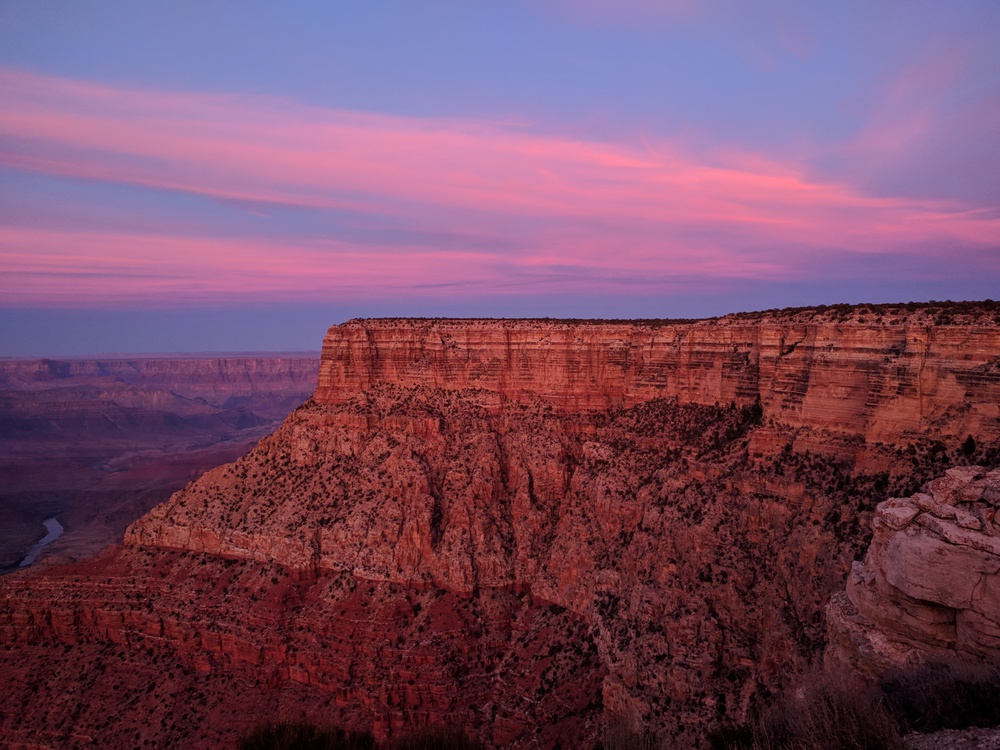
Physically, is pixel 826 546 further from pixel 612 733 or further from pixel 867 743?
pixel 867 743

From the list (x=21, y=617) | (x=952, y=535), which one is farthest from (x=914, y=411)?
(x=21, y=617)

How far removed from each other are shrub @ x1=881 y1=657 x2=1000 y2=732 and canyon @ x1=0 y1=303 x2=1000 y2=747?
8.05ft

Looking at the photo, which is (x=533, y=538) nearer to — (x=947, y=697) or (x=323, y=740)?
(x=323, y=740)

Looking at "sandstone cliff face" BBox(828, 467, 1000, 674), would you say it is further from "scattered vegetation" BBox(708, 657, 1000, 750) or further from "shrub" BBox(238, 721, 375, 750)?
"shrub" BBox(238, 721, 375, 750)

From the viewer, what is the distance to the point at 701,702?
27.9 meters

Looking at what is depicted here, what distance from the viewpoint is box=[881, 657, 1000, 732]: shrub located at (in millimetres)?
13953

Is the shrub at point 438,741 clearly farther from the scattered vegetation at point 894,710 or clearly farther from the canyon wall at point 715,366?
the canyon wall at point 715,366

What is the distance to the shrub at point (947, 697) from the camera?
45.8 feet

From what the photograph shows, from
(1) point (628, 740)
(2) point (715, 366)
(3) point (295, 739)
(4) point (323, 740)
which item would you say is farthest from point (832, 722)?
(2) point (715, 366)

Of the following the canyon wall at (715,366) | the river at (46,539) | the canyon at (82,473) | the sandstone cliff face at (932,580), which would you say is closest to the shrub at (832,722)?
the sandstone cliff face at (932,580)

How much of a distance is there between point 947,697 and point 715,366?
89.3 feet

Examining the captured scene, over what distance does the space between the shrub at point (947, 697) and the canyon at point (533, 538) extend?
245cm

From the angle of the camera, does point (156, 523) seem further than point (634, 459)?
Yes

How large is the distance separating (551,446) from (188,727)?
2747cm
